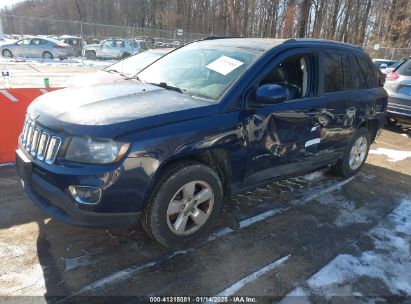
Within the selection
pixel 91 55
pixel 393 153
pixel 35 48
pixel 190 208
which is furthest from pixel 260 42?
pixel 91 55

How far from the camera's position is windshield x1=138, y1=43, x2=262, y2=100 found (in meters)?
3.59

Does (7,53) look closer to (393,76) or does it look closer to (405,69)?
(393,76)

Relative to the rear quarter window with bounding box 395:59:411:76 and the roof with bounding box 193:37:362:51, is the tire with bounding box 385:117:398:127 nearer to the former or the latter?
the rear quarter window with bounding box 395:59:411:76

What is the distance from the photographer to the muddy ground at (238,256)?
2861mm

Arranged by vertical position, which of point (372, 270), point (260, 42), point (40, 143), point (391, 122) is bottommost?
point (391, 122)

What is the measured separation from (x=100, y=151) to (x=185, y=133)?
0.69m

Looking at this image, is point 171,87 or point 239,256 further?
point 171,87

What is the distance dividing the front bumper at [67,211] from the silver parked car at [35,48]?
24.3 m

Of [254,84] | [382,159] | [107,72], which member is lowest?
[382,159]

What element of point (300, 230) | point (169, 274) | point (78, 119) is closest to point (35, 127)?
point (78, 119)

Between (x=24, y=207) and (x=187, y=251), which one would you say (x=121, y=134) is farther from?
(x=24, y=207)

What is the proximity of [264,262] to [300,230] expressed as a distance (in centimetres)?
79

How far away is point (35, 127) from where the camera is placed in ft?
10.5

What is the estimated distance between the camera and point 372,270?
3.29 m
